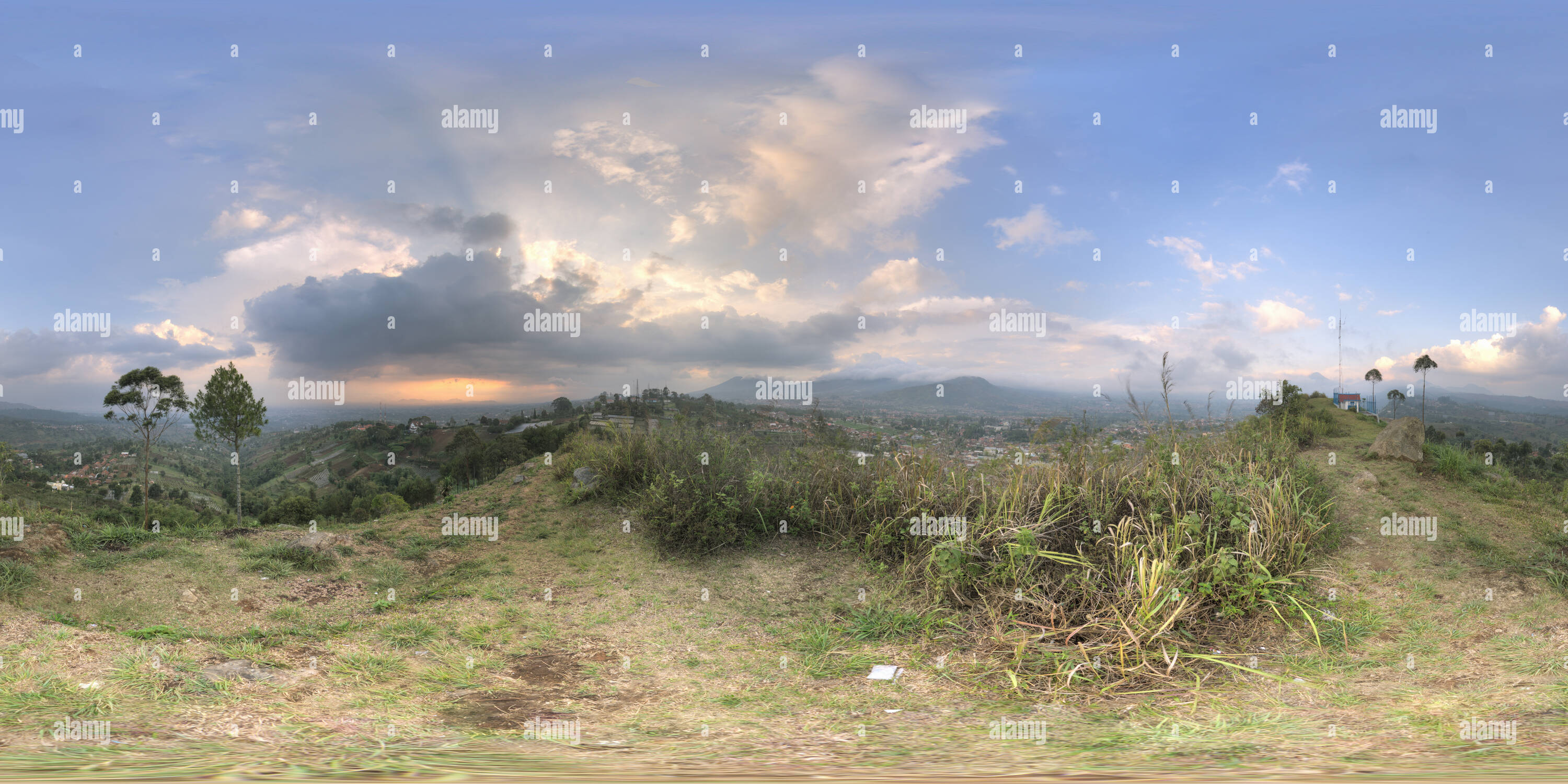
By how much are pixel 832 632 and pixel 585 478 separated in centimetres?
529

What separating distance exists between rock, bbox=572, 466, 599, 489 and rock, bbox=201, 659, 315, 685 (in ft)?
16.4

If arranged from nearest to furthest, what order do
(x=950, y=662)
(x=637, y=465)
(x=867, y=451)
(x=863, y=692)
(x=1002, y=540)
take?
(x=863, y=692) < (x=950, y=662) < (x=1002, y=540) < (x=867, y=451) < (x=637, y=465)

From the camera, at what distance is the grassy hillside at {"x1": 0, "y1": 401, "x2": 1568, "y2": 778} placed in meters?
3.60

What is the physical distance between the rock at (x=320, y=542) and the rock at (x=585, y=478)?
2819 millimetres

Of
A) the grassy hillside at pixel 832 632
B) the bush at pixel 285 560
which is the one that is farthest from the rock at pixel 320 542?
the grassy hillside at pixel 832 632

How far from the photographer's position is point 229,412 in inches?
634

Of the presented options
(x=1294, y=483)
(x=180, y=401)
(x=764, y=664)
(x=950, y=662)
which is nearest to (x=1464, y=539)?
(x=1294, y=483)

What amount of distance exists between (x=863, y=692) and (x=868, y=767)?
1.66 m

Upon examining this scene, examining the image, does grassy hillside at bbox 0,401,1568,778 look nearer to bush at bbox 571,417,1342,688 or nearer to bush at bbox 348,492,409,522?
bush at bbox 571,417,1342,688

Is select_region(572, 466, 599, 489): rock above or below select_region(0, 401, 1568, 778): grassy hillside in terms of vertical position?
above

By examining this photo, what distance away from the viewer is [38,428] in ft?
76.8

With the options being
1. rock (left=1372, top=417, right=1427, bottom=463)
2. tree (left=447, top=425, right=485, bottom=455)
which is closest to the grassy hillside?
rock (left=1372, top=417, right=1427, bottom=463)

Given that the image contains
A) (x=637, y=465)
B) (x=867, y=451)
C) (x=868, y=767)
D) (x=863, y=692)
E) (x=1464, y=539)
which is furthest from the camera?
(x=637, y=465)

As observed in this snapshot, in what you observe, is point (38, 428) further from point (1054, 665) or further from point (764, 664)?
point (1054, 665)
